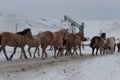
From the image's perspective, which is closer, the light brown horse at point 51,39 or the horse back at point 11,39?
the horse back at point 11,39

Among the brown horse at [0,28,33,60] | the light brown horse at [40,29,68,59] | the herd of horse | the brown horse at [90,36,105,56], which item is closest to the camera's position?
the brown horse at [0,28,33,60]

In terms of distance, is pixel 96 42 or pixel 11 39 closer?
pixel 11 39

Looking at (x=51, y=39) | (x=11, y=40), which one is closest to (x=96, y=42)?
(x=51, y=39)

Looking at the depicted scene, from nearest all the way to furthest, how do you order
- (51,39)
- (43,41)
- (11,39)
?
1. (11,39)
2. (43,41)
3. (51,39)

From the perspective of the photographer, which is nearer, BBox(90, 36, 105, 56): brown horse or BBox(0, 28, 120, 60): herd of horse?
BBox(0, 28, 120, 60): herd of horse

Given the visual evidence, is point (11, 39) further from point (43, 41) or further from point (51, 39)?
point (51, 39)

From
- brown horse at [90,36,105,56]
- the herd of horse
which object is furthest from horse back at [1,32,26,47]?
brown horse at [90,36,105,56]

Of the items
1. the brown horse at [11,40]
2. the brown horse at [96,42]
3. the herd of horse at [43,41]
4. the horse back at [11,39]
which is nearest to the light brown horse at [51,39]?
the herd of horse at [43,41]

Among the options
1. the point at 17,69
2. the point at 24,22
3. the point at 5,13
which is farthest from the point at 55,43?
the point at 5,13

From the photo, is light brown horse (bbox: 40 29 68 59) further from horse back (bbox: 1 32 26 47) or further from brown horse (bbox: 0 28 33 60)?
horse back (bbox: 1 32 26 47)

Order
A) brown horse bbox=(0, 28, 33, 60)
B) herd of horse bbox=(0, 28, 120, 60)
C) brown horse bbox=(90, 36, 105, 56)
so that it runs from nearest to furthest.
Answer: brown horse bbox=(0, 28, 33, 60)
herd of horse bbox=(0, 28, 120, 60)
brown horse bbox=(90, 36, 105, 56)

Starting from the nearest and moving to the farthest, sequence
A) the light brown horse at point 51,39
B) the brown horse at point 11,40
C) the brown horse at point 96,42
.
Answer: the brown horse at point 11,40
the light brown horse at point 51,39
the brown horse at point 96,42

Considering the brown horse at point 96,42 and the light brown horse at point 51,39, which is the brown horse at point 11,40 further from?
the brown horse at point 96,42

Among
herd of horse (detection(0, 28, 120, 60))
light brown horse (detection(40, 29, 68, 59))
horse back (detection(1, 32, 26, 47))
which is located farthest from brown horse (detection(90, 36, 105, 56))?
horse back (detection(1, 32, 26, 47))
